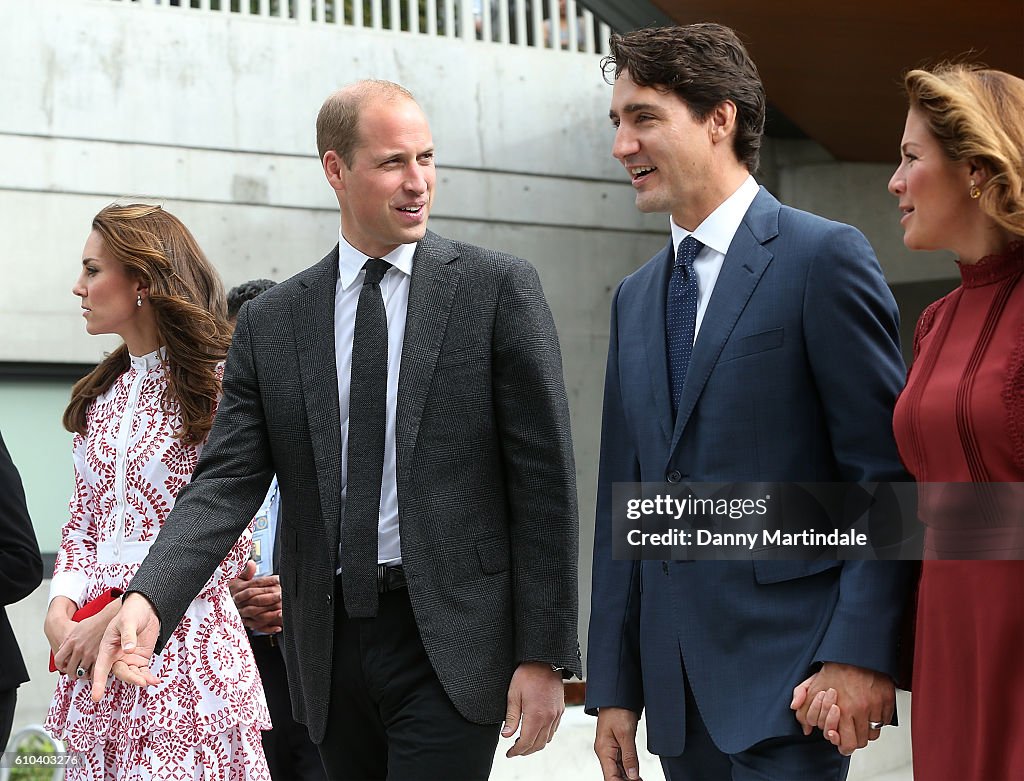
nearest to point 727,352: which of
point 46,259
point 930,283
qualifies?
point 46,259

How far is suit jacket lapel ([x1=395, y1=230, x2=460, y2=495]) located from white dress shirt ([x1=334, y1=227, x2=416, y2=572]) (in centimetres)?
3

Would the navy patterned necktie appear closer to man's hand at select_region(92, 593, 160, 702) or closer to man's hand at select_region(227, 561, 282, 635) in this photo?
man's hand at select_region(92, 593, 160, 702)

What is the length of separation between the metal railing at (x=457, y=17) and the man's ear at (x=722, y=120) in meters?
Answer: 6.54

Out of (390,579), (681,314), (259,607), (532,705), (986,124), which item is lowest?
(259,607)

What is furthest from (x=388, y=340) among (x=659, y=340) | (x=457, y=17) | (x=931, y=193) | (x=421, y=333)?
(x=457, y=17)

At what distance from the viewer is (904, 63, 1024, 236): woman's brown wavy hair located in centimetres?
229

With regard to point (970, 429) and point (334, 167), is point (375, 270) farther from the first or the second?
point (970, 429)

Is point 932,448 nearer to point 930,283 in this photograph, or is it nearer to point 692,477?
point 692,477

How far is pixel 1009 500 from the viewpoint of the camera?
88.5 inches

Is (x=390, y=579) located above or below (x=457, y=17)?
below

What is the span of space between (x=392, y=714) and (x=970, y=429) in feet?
4.30

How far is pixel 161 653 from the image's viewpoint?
11.5 feet

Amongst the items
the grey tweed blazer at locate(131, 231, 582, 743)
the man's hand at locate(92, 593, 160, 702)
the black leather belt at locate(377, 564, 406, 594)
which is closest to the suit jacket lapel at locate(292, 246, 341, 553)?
the grey tweed blazer at locate(131, 231, 582, 743)

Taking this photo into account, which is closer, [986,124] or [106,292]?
[986,124]
